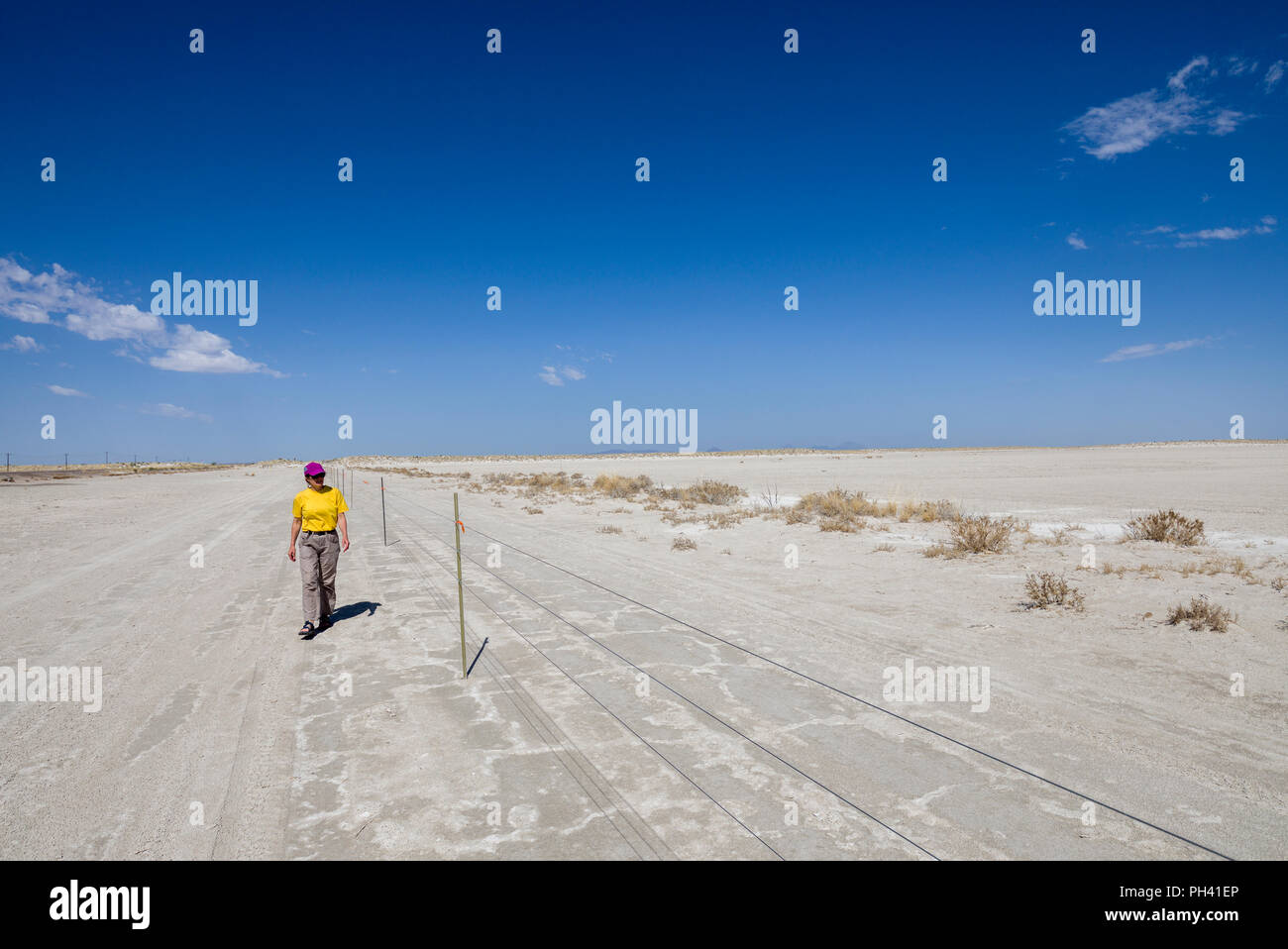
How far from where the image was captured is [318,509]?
7.51 metres

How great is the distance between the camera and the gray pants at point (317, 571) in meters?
7.25

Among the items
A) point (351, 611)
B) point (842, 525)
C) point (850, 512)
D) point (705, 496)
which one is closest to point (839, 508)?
point (850, 512)

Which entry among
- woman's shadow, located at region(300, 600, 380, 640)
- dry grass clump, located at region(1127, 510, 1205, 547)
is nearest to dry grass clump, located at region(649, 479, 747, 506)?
dry grass clump, located at region(1127, 510, 1205, 547)

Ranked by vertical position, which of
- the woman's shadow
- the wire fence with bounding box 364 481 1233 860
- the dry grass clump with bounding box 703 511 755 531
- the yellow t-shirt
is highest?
the yellow t-shirt

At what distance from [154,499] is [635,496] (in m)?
23.7

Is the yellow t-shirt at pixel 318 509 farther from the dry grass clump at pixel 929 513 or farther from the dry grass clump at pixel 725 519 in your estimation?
the dry grass clump at pixel 929 513

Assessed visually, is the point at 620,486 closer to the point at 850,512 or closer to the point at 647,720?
the point at 850,512

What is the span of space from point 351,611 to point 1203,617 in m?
10.1

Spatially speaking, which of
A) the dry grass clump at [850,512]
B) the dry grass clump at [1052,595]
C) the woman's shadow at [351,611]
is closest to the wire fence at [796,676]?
the woman's shadow at [351,611]

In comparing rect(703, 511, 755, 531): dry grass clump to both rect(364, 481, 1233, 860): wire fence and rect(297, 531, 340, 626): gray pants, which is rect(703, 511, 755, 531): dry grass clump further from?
rect(297, 531, 340, 626): gray pants

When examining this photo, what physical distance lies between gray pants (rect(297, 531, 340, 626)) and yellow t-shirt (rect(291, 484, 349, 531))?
0.36 feet

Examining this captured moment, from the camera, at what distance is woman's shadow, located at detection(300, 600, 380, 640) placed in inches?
302
